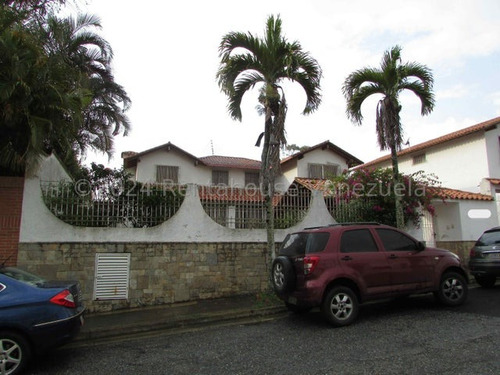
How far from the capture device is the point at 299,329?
238 inches

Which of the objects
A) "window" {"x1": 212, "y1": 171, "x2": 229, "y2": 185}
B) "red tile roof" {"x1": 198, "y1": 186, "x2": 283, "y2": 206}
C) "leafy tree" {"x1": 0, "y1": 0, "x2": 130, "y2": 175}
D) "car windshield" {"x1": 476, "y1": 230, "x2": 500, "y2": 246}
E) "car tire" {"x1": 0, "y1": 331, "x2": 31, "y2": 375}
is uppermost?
"window" {"x1": 212, "y1": 171, "x2": 229, "y2": 185}

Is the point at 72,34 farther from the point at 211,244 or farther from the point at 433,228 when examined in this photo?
the point at 433,228

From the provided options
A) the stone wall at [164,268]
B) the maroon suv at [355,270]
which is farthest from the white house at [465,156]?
the stone wall at [164,268]

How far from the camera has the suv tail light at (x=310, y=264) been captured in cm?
592

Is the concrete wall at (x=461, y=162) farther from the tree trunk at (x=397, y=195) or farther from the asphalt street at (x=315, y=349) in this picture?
the asphalt street at (x=315, y=349)

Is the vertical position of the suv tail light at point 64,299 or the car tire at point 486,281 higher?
the suv tail light at point 64,299

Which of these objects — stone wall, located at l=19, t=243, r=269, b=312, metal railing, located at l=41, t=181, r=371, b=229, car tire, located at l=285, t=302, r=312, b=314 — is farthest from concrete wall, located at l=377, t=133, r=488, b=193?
car tire, located at l=285, t=302, r=312, b=314

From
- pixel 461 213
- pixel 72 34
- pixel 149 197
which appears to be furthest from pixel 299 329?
pixel 72 34

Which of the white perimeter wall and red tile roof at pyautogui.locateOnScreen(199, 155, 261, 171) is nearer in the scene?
the white perimeter wall

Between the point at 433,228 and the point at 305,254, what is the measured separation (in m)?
8.63

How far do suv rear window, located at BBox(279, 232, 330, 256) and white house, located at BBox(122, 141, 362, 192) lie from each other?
48.7 feet

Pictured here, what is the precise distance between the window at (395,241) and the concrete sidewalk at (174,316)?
2.57m

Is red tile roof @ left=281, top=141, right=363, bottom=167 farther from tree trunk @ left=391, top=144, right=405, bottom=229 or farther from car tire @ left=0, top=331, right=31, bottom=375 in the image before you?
car tire @ left=0, top=331, right=31, bottom=375

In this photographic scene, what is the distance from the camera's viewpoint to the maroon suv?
594 cm
